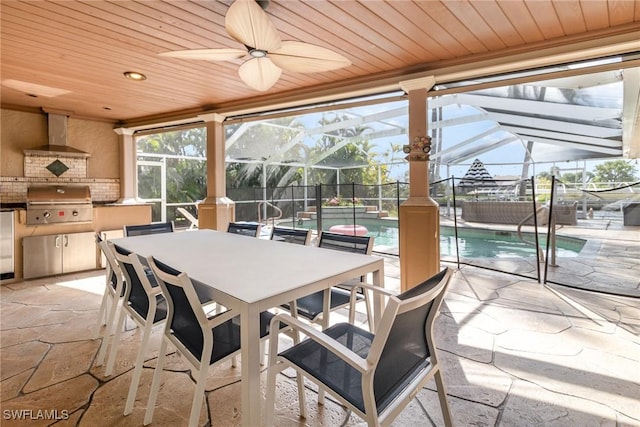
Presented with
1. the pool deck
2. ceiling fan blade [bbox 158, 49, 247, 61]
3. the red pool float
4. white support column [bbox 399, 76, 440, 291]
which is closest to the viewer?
ceiling fan blade [bbox 158, 49, 247, 61]

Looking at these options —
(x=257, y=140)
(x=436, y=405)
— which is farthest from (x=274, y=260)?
(x=257, y=140)

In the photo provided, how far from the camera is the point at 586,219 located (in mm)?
6496

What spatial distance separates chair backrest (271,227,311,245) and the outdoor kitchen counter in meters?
3.35

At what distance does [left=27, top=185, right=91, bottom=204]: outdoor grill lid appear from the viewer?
443cm

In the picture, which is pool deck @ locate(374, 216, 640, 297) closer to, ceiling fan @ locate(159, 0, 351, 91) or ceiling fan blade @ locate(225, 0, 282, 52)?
ceiling fan @ locate(159, 0, 351, 91)

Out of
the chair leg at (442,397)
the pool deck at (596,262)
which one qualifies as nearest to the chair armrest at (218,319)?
the chair leg at (442,397)

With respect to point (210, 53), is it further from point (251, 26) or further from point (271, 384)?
point (271, 384)

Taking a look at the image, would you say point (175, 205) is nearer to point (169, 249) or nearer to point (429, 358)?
point (169, 249)

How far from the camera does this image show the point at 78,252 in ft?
14.8

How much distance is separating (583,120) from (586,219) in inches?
79.4

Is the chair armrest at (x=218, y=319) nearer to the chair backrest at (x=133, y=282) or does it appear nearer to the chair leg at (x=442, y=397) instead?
the chair backrest at (x=133, y=282)

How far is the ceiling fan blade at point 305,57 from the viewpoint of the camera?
1992 millimetres

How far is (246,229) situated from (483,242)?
18.9 feet

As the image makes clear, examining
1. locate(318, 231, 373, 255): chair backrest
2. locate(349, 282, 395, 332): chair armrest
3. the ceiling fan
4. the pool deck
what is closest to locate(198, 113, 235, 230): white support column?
the ceiling fan
